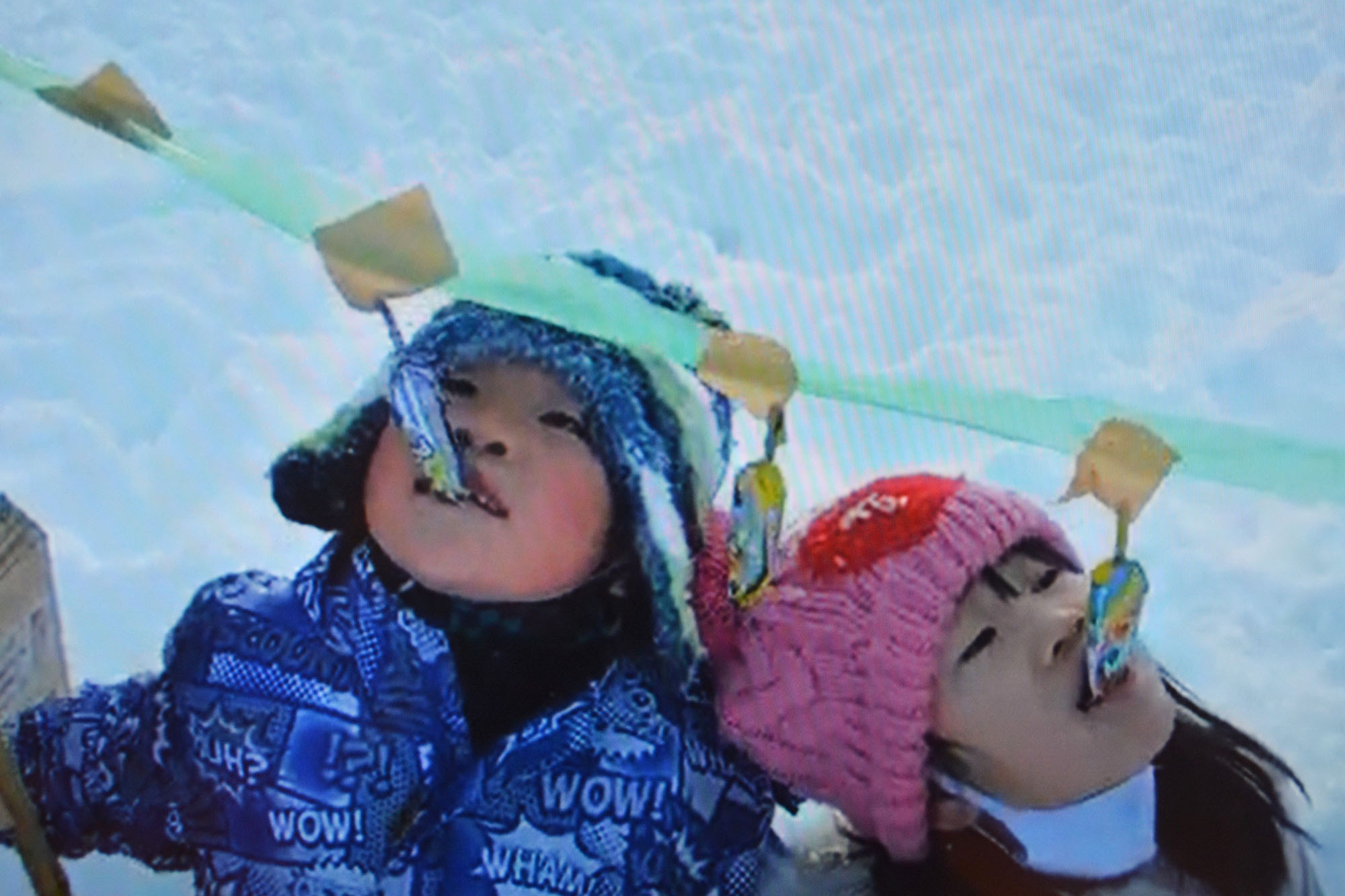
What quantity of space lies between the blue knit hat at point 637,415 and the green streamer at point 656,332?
0.04 m

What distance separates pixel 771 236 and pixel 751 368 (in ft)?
1.36

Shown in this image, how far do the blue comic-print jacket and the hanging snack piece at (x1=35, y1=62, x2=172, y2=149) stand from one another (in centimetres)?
19

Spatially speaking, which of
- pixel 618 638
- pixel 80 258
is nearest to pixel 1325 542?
pixel 618 638

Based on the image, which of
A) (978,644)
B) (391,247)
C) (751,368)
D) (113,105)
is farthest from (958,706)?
(113,105)

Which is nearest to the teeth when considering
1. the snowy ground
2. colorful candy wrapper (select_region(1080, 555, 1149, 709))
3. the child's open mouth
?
the child's open mouth

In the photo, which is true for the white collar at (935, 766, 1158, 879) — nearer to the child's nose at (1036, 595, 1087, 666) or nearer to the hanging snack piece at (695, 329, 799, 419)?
the child's nose at (1036, 595, 1087, 666)

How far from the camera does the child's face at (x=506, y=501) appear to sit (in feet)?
2.46

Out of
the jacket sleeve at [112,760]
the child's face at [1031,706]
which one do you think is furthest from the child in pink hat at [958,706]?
the jacket sleeve at [112,760]

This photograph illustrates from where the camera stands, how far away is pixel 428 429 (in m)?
0.73

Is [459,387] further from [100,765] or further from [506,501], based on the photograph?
[100,765]

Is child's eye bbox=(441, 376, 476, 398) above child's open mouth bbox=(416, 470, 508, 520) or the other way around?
above

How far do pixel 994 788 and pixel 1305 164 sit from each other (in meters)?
0.67

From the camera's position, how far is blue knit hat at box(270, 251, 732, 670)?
2.50ft

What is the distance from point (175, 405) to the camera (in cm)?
101
